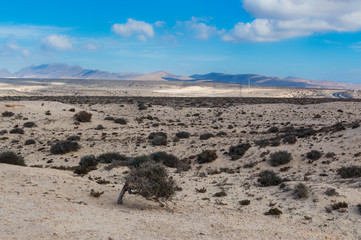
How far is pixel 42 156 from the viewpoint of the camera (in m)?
20.6

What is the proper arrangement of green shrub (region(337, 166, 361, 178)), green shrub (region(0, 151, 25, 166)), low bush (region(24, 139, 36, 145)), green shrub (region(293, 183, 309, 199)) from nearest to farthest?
green shrub (region(293, 183, 309, 199)), green shrub (region(337, 166, 361, 178)), green shrub (region(0, 151, 25, 166)), low bush (region(24, 139, 36, 145))

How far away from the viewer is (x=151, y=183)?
9922 millimetres

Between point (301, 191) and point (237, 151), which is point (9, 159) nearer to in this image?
point (237, 151)

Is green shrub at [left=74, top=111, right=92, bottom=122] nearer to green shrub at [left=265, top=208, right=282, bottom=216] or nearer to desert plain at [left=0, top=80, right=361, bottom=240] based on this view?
desert plain at [left=0, top=80, right=361, bottom=240]

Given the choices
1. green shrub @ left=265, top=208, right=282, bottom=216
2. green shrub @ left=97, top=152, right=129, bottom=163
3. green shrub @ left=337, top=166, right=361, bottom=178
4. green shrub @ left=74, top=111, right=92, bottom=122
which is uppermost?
green shrub @ left=74, top=111, right=92, bottom=122

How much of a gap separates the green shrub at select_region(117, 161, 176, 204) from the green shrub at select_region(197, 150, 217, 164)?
8683 millimetres

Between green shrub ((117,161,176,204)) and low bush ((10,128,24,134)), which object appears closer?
green shrub ((117,161,176,204))

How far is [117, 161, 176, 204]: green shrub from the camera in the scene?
388 inches

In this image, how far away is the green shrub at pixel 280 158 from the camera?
1669cm

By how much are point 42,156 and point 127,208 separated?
42.1 ft

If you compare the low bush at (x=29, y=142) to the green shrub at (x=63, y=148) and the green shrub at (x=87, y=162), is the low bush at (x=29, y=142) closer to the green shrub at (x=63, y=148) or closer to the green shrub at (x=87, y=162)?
the green shrub at (x=63, y=148)

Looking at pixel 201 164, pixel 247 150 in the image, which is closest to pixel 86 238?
pixel 201 164

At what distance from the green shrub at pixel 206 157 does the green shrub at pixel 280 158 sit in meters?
3.46

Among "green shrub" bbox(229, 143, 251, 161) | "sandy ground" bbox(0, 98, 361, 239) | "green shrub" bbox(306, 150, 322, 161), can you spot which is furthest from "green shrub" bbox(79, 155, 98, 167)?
"green shrub" bbox(306, 150, 322, 161)
